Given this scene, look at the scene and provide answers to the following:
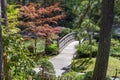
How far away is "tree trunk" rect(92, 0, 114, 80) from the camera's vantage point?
11039 mm

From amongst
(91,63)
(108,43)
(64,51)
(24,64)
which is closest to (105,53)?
(108,43)

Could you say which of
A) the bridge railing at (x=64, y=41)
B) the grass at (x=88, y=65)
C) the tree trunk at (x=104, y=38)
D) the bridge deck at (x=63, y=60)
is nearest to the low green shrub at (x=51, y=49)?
the bridge deck at (x=63, y=60)

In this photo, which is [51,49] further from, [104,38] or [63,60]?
[104,38]

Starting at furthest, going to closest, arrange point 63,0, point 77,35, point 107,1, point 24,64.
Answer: point 63,0
point 77,35
point 107,1
point 24,64

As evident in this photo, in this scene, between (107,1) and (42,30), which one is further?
(42,30)

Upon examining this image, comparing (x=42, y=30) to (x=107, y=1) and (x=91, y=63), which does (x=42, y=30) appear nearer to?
(x=91, y=63)

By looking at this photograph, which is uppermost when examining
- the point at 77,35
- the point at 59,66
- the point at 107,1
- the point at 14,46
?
the point at 107,1

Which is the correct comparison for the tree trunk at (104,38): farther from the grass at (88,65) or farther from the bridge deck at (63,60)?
the bridge deck at (63,60)

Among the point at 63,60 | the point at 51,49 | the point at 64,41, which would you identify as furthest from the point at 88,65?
the point at 64,41

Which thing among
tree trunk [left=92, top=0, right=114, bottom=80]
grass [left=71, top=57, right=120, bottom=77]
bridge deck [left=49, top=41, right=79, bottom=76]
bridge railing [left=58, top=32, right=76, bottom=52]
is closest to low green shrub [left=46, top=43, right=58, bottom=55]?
bridge deck [left=49, top=41, right=79, bottom=76]

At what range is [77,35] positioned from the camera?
2139cm

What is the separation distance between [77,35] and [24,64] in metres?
13.5

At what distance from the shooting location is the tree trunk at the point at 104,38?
36.2 feet

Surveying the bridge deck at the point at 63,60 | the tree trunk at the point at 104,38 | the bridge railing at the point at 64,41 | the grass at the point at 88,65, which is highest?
the tree trunk at the point at 104,38
